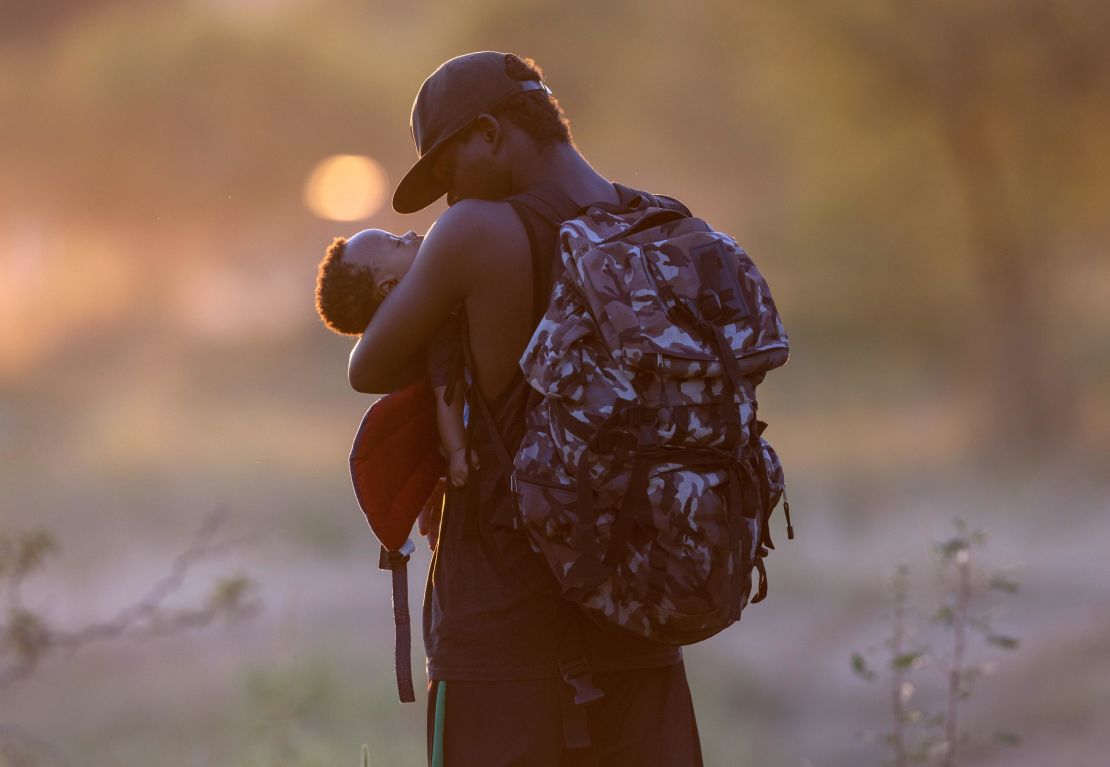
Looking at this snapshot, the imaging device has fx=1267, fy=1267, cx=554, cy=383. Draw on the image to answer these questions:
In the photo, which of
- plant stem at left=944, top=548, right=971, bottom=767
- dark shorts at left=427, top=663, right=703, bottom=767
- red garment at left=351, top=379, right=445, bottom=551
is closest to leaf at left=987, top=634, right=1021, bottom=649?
plant stem at left=944, top=548, right=971, bottom=767

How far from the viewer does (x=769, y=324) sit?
1778 millimetres

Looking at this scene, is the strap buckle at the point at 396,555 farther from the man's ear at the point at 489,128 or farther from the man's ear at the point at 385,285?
the man's ear at the point at 489,128

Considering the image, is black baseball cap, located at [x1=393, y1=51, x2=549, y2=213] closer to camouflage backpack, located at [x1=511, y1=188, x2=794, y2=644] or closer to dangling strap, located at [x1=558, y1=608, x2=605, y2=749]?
camouflage backpack, located at [x1=511, y1=188, x2=794, y2=644]

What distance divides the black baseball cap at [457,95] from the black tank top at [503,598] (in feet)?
0.47

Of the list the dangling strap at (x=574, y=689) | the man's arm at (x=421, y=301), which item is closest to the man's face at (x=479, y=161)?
the man's arm at (x=421, y=301)

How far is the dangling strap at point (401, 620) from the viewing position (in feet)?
6.11

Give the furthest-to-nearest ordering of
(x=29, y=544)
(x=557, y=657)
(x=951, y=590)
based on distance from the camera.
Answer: (x=951, y=590) < (x=29, y=544) < (x=557, y=657)

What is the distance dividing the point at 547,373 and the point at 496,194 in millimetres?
329

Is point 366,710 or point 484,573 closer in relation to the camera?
point 484,573

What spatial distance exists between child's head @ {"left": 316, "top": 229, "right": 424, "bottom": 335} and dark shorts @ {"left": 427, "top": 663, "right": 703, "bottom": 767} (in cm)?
59

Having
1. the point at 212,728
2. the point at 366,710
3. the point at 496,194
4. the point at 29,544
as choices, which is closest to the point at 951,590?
the point at 496,194

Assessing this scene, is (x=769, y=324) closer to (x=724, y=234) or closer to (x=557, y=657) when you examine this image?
(x=724, y=234)

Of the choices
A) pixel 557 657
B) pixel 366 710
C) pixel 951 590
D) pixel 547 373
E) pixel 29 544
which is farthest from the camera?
pixel 366 710

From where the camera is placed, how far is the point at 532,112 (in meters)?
1.84
